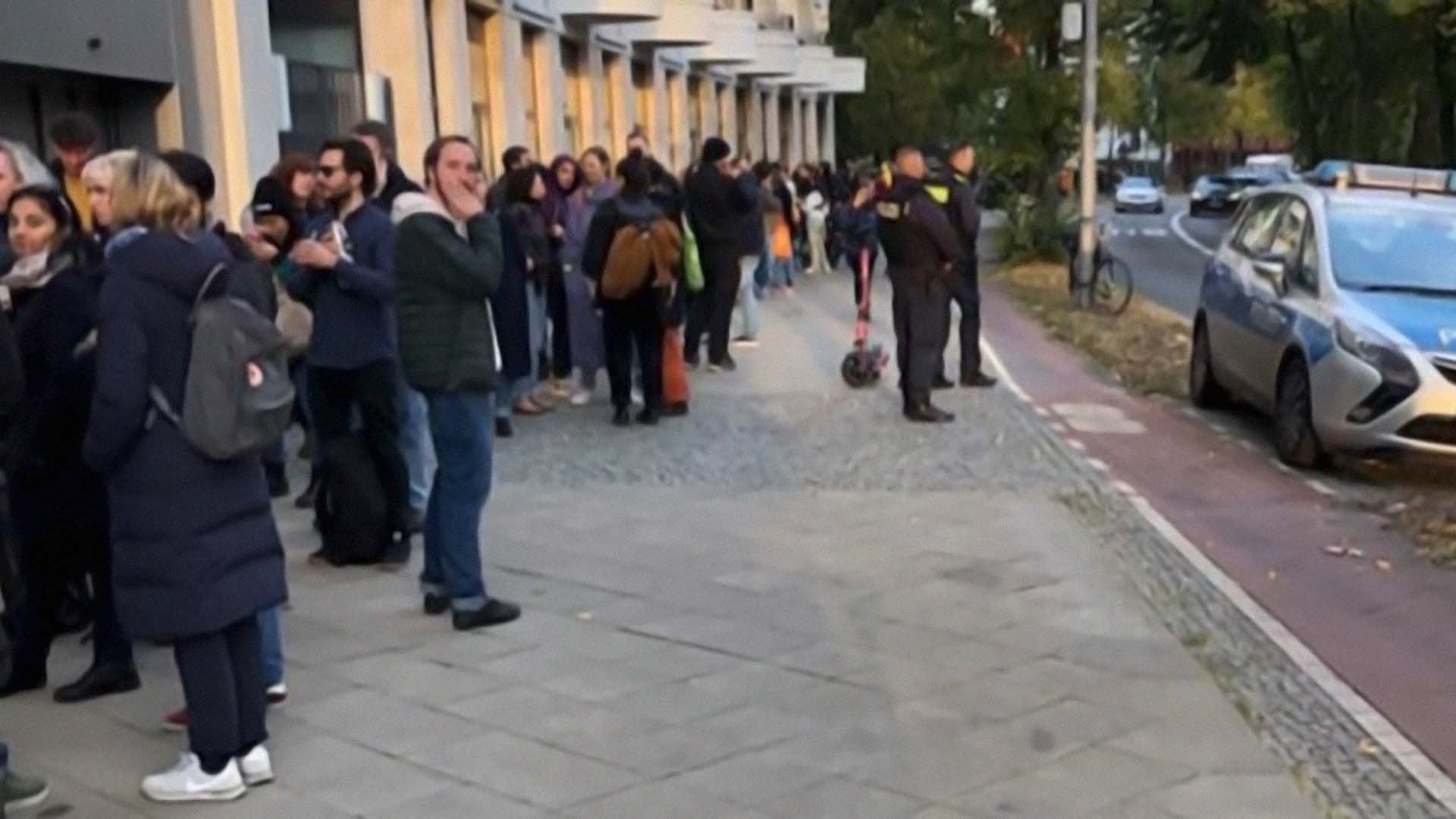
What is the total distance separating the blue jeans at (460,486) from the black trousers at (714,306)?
22.3 ft

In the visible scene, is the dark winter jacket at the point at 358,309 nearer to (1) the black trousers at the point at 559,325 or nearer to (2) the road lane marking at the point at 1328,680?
(2) the road lane marking at the point at 1328,680

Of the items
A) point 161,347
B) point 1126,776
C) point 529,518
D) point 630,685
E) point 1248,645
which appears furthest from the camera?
point 529,518

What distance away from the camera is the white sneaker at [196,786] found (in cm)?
477

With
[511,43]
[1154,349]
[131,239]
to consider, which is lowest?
[1154,349]

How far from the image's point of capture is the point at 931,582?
7.15m

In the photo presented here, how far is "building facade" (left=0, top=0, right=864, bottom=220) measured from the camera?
1130 cm

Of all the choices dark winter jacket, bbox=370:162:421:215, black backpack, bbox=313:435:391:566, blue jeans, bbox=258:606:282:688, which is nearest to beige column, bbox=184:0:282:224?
dark winter jacket, bbox=370:162:421:215

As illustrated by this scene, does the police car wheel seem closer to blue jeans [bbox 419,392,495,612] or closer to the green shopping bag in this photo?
the green shopping bag

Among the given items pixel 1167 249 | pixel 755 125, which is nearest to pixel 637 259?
pixel 1167 249

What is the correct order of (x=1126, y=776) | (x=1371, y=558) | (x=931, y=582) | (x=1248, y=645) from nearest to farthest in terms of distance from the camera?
1. (x=1126, y=776)
2. (x=1248, y=645)
3. (x=931, y=582)
4. (x=1371, y=558)

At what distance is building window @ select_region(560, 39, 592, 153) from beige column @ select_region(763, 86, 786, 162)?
58.0ft

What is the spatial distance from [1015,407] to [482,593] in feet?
20.5

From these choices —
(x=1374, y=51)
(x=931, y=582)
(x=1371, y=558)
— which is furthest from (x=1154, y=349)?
(x=1374, y=51)

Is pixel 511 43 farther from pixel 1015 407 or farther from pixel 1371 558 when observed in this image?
pixel 1371 558
